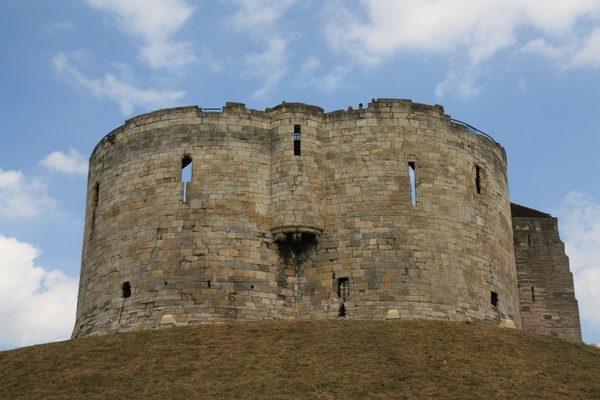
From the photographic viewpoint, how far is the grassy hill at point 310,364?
2198 cm

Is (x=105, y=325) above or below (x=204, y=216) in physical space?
below

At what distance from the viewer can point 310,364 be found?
930 inches

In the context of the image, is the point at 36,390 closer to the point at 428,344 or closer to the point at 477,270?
the point at 428,344

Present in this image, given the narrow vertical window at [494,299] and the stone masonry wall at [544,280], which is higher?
the stone masonry wall at [544,280]

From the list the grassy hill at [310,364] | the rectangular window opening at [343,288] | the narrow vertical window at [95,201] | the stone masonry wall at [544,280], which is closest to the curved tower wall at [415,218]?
the rectangular window opening at [343,288]

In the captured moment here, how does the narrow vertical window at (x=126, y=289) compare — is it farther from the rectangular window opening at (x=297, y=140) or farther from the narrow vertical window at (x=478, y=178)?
the narrow vertical window at (x=478, y=178)

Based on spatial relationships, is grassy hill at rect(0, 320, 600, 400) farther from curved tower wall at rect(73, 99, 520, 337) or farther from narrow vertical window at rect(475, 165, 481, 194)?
narrow vertical window at rect(475, 165, 481, 194)

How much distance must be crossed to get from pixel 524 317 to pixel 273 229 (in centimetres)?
1130

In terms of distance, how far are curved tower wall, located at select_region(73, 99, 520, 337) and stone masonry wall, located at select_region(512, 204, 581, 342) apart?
12.8 ft

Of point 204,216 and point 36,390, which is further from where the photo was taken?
point 204,216

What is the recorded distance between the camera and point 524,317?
118 ft

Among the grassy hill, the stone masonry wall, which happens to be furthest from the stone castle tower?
the stone masonry wall

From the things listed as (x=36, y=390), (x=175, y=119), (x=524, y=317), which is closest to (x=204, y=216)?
(x=175, y=119)

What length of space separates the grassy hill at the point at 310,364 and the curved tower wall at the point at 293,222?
7.83 ft
